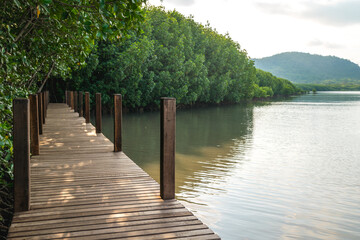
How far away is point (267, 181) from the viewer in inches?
364

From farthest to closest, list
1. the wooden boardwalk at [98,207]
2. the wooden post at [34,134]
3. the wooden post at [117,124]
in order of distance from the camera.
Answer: the wooden post at [117,124] < the wooden post at [34,134] < the wooden boardwalk at [98,207]

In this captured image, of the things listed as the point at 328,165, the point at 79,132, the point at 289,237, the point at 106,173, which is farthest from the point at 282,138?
the point at 106,173

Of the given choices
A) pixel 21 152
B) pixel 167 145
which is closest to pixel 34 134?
pixel 21 152

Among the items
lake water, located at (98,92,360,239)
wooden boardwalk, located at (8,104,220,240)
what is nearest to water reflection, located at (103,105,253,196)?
lake water, located at (98,92,360,239)

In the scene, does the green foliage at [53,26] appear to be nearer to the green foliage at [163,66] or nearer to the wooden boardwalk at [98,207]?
the wooden boardwalk at [98,207]

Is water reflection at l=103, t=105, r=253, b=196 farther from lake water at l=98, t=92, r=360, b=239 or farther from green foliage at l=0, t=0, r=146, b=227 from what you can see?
green foliage at l=0, t=0, r=146, b=227

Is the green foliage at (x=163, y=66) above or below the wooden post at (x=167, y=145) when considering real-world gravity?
above

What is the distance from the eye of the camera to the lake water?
249 inches

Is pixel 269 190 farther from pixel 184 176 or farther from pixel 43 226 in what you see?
Answer: pixel 43 226

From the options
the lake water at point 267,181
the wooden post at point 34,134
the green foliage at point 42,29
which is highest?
the green foliage at point 42,29

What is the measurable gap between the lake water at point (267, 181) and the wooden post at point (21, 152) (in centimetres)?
345

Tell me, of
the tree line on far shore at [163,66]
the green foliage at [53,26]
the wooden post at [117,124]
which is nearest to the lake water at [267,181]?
the wooden post at [117,124]

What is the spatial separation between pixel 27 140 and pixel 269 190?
6332 millimetres

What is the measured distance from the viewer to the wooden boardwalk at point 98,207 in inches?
126
